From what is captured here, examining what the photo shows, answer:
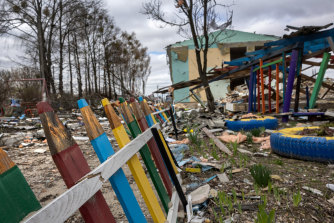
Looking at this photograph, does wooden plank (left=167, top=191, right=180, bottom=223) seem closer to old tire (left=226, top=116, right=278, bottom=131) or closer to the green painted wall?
old tire (left=226, top=116, right=278, bottom=131)

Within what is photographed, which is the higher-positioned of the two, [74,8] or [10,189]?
[74,8]

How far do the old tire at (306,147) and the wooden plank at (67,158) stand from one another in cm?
324

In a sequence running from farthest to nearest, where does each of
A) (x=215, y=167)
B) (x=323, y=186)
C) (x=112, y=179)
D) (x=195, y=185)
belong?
(x=215, y=167), (x=195, y=185), (x=323, y=186), (x=112, y=179)

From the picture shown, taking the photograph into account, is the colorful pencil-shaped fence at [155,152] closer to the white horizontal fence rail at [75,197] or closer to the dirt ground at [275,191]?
the dirt ground at [275,191]

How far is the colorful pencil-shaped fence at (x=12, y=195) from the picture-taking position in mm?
749

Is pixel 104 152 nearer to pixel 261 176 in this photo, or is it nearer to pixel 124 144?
pixel 124 144

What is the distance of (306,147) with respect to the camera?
3.35 m

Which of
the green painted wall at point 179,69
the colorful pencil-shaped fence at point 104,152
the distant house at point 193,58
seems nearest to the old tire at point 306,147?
the colorful pencil-shaped fence at point 104,152

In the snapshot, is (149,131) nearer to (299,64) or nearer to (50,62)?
(299,64)

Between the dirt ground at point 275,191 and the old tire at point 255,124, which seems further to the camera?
the old tire at point 255,124

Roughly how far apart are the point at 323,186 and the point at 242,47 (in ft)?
69.7

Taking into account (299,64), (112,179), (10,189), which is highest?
(299,64)

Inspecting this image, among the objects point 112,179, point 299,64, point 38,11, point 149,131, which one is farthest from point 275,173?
point 38,11

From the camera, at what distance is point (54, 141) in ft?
3.19
